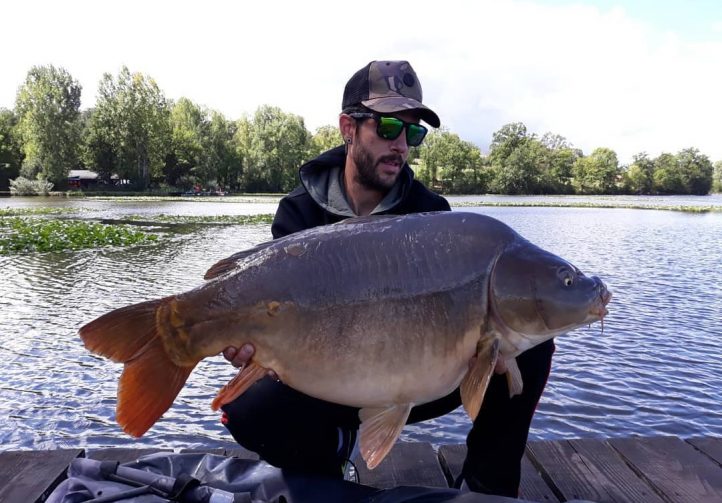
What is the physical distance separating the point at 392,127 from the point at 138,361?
159cm

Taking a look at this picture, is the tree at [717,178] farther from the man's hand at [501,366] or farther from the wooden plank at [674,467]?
the man's hand at [501,366]

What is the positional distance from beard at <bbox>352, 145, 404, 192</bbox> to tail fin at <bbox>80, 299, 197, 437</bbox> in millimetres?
1316

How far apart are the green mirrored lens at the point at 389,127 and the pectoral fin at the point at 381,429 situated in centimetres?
138

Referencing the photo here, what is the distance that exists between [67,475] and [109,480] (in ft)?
0.91

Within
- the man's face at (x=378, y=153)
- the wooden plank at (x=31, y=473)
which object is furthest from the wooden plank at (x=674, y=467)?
the wooden plank at (x=31, y=473)

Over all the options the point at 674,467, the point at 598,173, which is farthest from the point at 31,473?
the point at 598,173

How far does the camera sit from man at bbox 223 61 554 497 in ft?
8.18

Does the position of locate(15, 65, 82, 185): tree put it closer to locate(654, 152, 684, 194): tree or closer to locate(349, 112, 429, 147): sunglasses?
locate(349, 112, 429, 147): sunglasses

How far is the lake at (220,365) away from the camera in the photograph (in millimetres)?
4871

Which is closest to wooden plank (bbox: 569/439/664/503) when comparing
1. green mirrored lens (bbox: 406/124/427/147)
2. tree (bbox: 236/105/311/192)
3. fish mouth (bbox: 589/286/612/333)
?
fish mouth (bbox: 589/286/612/333)

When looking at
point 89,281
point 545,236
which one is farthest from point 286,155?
point 89,281

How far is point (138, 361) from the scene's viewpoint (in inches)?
80.0

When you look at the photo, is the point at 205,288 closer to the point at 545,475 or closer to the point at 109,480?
the point at 109,480

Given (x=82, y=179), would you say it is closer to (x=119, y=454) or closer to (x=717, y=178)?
(x=119, y=454)
